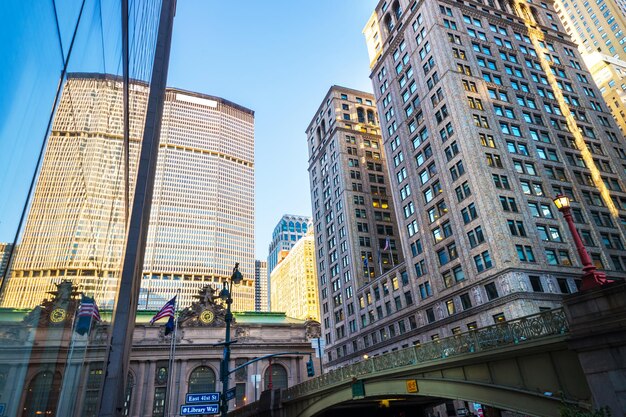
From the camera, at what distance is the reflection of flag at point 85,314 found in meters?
5.24

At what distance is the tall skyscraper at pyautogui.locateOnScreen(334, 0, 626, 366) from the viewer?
47469 mm

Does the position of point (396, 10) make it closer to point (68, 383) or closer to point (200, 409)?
point (200, 409)

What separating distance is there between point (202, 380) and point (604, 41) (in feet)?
565

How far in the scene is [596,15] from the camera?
14838 cm

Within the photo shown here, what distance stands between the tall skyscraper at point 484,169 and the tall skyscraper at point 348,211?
5.10 m

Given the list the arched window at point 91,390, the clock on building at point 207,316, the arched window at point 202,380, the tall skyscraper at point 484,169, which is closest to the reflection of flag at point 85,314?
the arched window at point 91,390

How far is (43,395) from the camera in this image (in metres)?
3.57

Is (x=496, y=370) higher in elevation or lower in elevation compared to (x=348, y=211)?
lower

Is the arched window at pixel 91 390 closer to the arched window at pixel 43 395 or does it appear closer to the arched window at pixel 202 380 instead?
the arched window at pixel 43 395

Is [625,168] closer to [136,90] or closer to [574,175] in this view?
[574,175]

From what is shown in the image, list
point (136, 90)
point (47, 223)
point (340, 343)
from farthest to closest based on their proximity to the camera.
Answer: point (340, 343)
point (136, 90)
point (47, 223)

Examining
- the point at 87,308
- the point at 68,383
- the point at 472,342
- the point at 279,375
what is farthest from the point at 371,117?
the point at 68,383

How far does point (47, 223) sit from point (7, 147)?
1.39 metres

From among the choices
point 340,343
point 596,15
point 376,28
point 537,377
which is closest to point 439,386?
point 537,377
